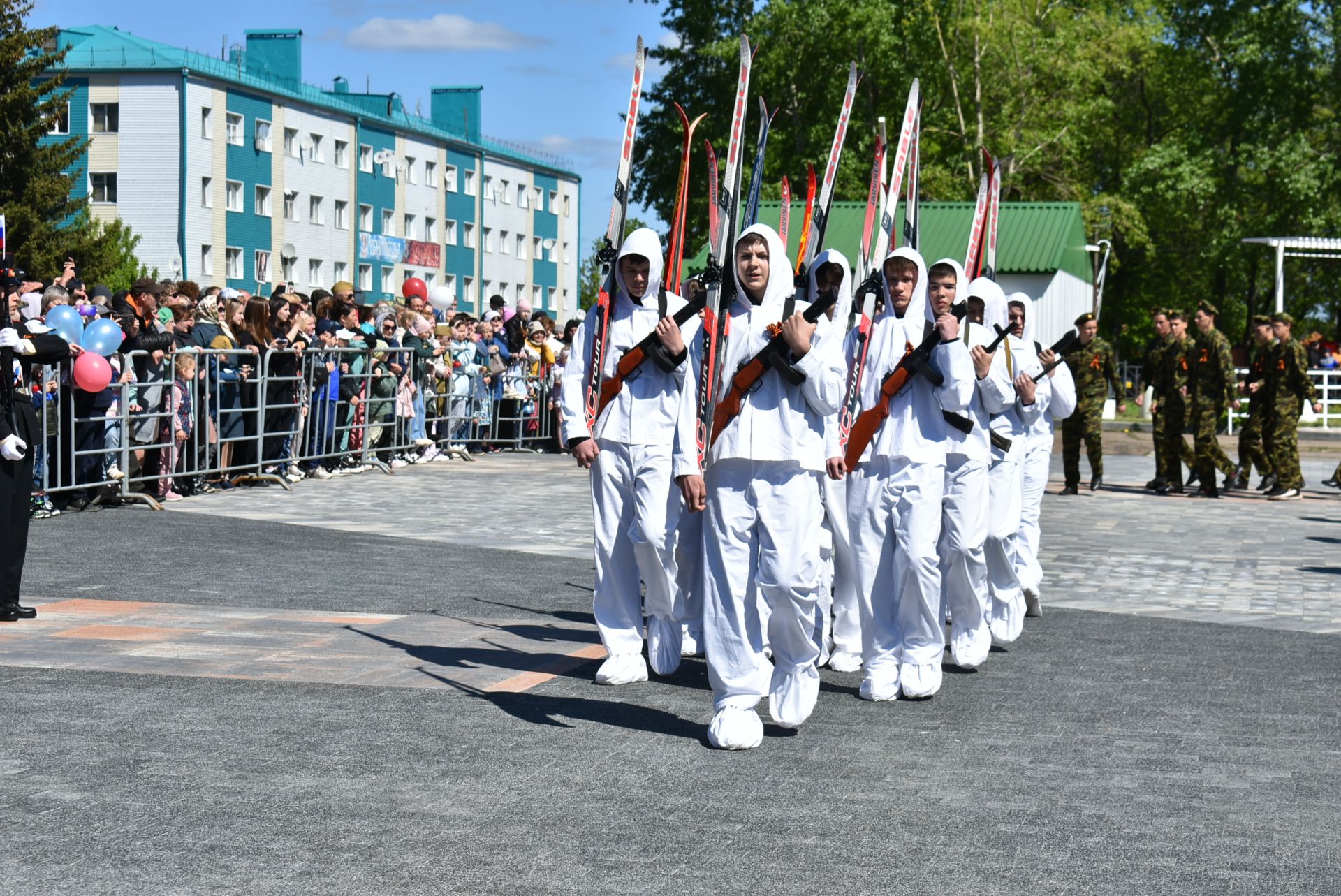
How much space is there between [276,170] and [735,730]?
65382 mm

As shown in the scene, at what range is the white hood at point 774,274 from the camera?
23.0 feet

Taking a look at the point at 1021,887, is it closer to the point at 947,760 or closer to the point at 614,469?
the point at 947,760

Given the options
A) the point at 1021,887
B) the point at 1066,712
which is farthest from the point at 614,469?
the point at 1021,887

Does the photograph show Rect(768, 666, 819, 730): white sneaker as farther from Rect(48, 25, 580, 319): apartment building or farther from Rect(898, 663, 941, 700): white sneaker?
Rect(48, 25, 580, 319): apartment building

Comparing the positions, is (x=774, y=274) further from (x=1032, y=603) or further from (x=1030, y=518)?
(x=1032, y=603)

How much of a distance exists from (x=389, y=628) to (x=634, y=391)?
2.20m

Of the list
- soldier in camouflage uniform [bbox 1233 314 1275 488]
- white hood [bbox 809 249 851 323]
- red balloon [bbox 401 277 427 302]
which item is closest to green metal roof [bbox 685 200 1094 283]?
red balloon [bbox 401 277 427 302]

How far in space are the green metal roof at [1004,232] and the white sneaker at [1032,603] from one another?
27221mm

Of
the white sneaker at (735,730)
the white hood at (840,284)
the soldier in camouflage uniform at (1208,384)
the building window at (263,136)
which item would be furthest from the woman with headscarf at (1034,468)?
the building window at (263,136)

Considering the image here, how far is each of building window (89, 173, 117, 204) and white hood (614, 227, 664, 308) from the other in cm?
6019

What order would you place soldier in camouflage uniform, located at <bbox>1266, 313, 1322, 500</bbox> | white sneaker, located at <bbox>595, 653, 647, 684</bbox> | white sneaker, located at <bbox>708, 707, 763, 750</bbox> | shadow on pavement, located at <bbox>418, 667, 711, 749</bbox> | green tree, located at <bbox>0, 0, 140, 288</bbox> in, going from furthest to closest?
green tree, located at <bbox>0, 0, 140, 288</bbox> < soldier in camouflage uniform, located at <bbox>1266, 313, 1322, 500</bbox> < white sneaker, located at <bbox>595, 653, 647, 684</bbox> < shadow on pavement, located at <bbox>418, 667, 711, 749</bbox> < white sneaker, located at <bbox>708, 707, 763, 750</bbox>

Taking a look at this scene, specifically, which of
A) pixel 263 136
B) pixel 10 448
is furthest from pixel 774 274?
pixel 263 136

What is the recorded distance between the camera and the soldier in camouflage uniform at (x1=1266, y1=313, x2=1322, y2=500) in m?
21.0

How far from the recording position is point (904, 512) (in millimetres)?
7961
